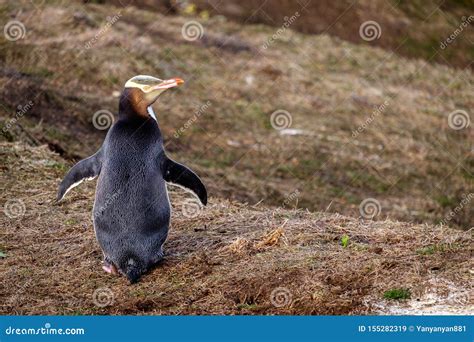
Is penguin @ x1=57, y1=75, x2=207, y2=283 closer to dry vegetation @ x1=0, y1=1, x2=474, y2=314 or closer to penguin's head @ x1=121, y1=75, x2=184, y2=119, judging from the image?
penguin's head @ x1=121, y1=75, x2=184, y2=119

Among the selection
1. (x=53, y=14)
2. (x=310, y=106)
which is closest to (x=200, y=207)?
(x=310, y=106)

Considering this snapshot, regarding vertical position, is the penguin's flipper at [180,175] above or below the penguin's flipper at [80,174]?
above

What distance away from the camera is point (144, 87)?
18.9 feet

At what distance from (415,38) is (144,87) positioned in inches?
438

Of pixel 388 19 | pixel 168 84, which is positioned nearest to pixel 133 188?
pixel 168 84

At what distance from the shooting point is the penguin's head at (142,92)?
573 centimetres

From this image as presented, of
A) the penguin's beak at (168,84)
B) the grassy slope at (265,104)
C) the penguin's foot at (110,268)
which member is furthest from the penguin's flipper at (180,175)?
the grassy slope at (265,104)

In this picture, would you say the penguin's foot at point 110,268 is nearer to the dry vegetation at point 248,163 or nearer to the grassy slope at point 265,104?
the dry vegetation at point 248,163

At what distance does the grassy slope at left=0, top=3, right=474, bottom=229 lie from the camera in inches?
397

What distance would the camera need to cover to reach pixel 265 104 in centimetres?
1245

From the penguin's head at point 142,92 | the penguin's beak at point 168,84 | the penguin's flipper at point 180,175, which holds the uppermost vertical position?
the penguin's beak at point 168,84

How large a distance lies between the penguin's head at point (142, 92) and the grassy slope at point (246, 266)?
1.06 meters

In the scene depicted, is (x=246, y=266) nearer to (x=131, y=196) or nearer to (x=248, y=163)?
(x=131, y=196)

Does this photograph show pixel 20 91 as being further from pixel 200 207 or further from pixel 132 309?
pixel 132 309
